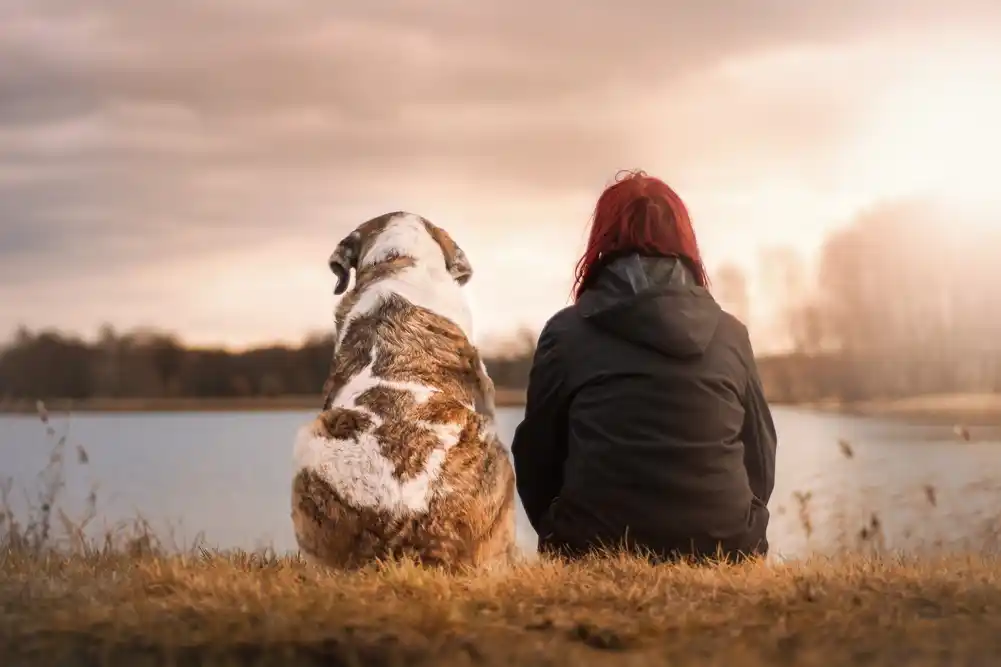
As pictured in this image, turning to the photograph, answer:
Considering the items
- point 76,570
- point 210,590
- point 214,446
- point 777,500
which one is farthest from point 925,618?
point 214,446

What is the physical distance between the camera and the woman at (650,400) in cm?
532

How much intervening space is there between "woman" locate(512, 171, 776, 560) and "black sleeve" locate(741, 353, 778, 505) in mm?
10

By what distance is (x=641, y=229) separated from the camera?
5.59 meters

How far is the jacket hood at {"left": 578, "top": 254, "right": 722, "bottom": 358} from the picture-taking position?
208 inches

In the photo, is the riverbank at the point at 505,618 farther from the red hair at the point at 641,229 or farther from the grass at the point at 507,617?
the red hair at the point at 641,229

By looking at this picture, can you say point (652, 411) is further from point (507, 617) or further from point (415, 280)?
point (415, 280)

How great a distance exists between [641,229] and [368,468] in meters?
1.83

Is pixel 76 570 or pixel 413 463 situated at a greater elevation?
pixel 413 463

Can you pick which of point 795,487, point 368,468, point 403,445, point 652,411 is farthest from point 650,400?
point 795,487

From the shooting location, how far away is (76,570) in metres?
5.63

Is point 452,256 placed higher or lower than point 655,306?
higher

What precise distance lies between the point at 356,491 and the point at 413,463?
289 millimetres

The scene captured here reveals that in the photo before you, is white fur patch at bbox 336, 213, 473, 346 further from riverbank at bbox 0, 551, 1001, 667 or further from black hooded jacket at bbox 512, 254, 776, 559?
riverbank at bbox 0, 551, 1001, 667

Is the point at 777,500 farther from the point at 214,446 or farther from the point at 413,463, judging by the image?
the point at 214,446
